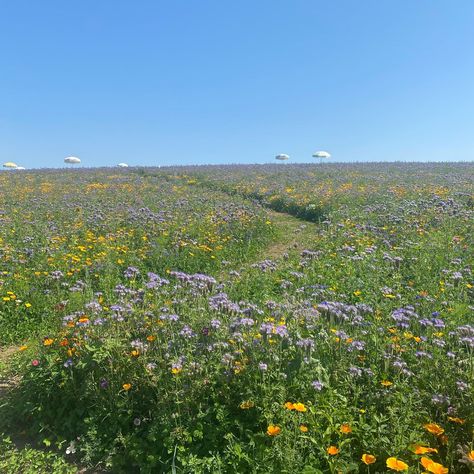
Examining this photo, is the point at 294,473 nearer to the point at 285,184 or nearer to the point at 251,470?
the point at 251,470

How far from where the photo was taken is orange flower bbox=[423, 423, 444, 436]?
10.6 ft

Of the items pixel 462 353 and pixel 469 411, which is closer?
pixel 469 411

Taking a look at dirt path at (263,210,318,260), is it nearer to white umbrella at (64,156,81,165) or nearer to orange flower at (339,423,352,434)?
orange flower at (339,423,352,434)

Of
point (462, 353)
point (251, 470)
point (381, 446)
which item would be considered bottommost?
point (251, 470)

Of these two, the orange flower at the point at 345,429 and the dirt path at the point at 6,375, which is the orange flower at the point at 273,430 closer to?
the orange flower at the point at 345,429

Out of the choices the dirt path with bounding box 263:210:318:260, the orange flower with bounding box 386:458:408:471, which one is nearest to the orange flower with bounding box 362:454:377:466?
the orange flower with bounding box 386:458:408:471

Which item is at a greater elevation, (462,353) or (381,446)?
(462,353)

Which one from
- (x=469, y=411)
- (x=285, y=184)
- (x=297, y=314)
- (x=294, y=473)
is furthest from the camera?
(x=285, y=184)

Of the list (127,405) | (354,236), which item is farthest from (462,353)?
(354,236)

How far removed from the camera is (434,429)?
3.28 m

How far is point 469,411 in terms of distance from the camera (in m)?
3.43

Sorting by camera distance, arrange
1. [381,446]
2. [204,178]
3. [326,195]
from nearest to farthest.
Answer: [381,446] < [326,195] < [204,178]

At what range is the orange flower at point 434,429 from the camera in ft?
10.6

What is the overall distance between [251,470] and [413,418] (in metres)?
1.51
